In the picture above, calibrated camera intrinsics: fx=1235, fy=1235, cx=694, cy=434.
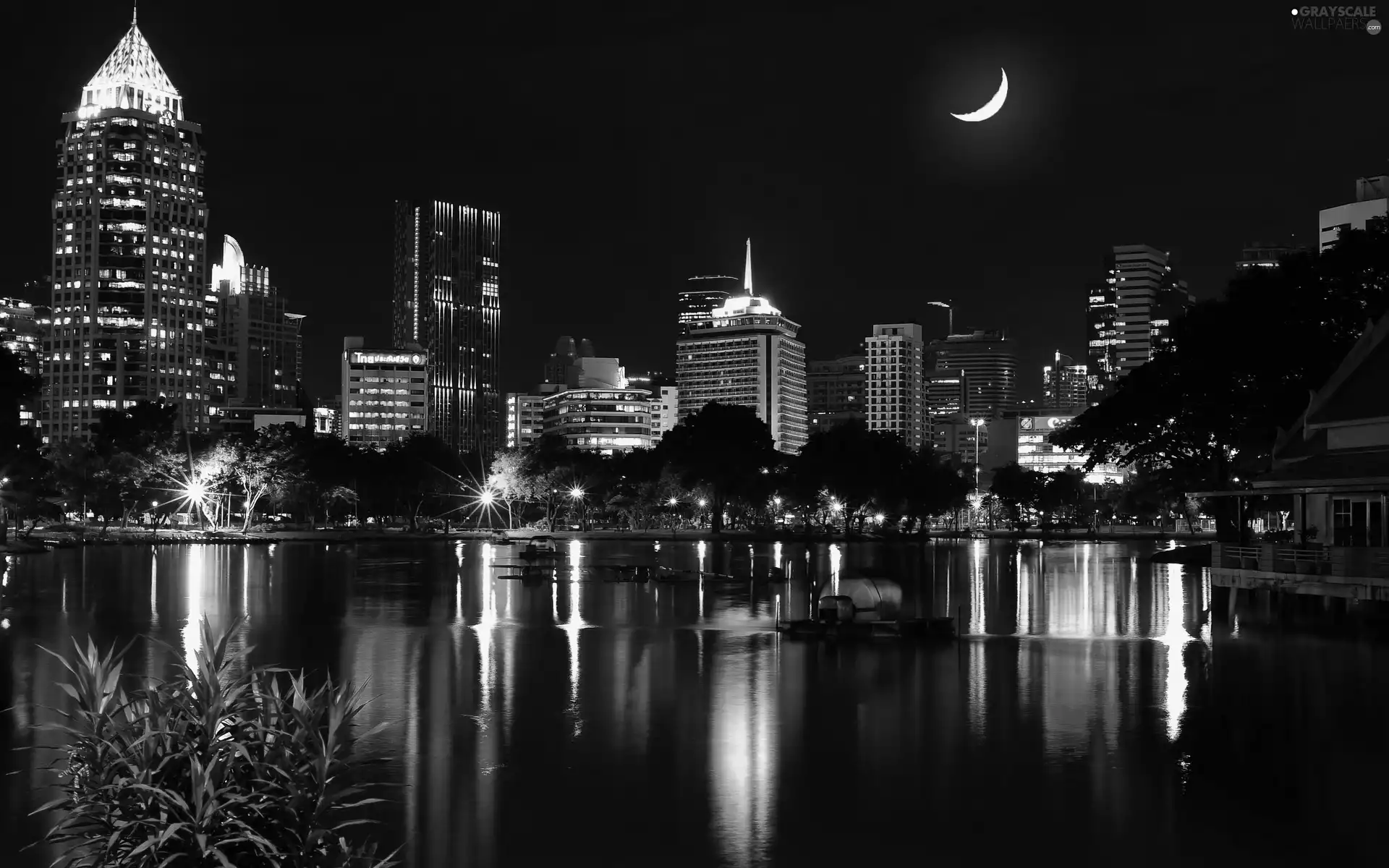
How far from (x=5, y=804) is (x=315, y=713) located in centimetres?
893

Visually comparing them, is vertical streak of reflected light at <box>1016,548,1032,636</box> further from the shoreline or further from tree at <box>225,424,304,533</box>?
tree at <box>225,424,304,533</box>

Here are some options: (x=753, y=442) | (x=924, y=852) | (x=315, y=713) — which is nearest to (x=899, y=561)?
(x=753, y=442)

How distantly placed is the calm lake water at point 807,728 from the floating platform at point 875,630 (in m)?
1.01

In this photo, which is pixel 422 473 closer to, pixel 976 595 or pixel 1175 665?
pixel 976 595

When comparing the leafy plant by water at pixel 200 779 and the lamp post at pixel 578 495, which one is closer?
the leafy plant by water at pixel 200 779

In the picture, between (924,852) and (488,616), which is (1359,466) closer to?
(488,616)

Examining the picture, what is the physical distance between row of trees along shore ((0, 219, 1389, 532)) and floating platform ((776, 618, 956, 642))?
25.8m

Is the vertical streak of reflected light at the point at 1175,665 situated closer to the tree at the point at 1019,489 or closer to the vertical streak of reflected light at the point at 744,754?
the vertical streak of reflected light at the point at 744,754

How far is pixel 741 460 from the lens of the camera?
13175cm

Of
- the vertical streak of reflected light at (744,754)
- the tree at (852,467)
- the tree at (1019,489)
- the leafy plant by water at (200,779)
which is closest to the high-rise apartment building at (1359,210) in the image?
the tree at (1019,489)

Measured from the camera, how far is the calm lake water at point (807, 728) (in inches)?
575

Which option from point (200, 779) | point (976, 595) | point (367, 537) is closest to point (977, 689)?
point (200, 779)

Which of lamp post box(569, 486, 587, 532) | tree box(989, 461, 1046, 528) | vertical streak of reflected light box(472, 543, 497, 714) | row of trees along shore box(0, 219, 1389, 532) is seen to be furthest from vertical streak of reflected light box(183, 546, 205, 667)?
tree box(989, 461, 1046, 528)

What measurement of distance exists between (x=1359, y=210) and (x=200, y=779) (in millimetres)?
180715
